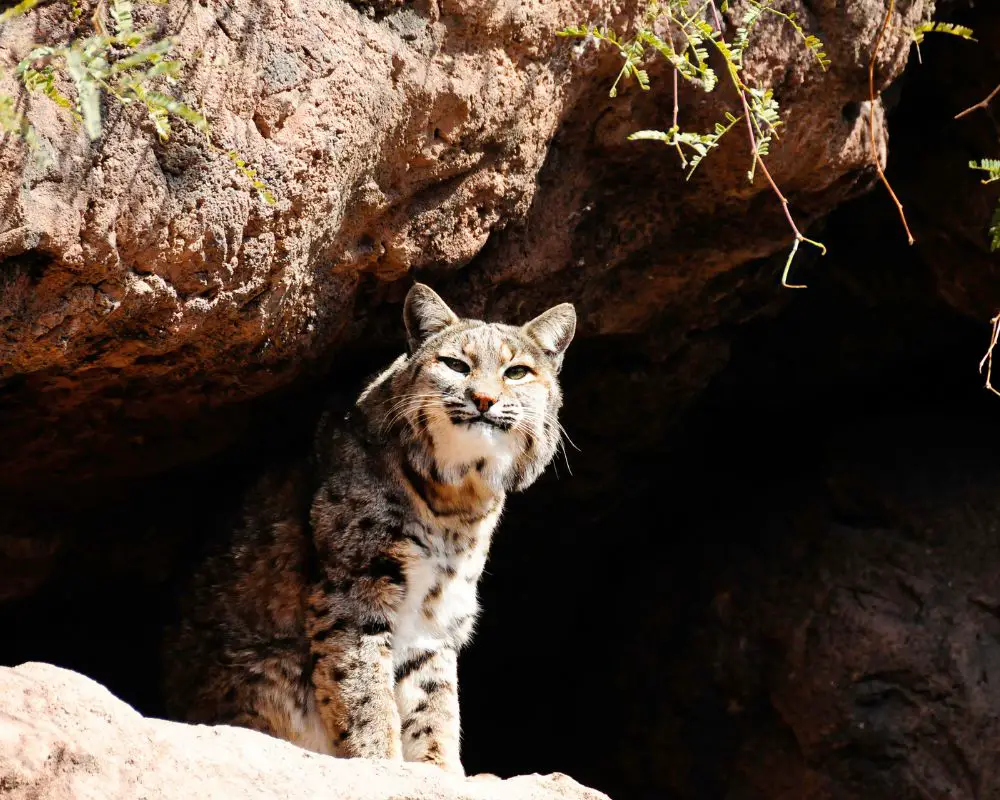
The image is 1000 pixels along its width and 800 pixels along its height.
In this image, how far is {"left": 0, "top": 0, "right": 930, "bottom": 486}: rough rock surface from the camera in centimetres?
370

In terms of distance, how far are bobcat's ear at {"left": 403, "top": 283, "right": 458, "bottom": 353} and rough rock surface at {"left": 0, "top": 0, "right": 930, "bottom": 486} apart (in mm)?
117

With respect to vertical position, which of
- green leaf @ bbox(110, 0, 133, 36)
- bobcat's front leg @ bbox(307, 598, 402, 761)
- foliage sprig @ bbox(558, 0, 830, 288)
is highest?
foliage sprig @ bbox(558, 0, 830, 288)

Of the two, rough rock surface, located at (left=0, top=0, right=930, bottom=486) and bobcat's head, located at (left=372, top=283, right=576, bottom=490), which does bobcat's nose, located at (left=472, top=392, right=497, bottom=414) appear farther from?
rough rock surface, located at (left=0, top=0, right=930, bottom=486)

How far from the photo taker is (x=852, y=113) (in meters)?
5.50

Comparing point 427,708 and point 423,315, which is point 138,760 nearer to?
point 427,708

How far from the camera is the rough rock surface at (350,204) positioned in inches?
146

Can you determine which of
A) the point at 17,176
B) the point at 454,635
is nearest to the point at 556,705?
the point at 454,635

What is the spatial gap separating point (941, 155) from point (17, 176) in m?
4.52

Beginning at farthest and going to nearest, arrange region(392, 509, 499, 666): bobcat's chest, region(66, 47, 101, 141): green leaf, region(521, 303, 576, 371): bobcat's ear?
A: region(521, 303, 576, 371): bobcat's ear → region(392, 509, 499, 666): bobcat's chest → region(66, 47, 101, 141): green leaf

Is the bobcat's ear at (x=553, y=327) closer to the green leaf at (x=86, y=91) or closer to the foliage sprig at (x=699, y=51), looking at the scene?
the foliage sprig at (x=699, y=51)

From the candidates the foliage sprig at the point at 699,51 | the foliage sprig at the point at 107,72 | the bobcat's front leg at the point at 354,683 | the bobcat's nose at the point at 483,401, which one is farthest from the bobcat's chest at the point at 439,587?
the foliage sprig at the point at 107,72

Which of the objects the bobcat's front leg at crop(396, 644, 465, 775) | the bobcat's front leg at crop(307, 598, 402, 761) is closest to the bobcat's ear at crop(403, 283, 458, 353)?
the bobcat's front leg at crop(307, 598, 402, 761)

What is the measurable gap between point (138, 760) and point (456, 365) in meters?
2.30

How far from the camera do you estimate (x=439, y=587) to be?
16.3ft
